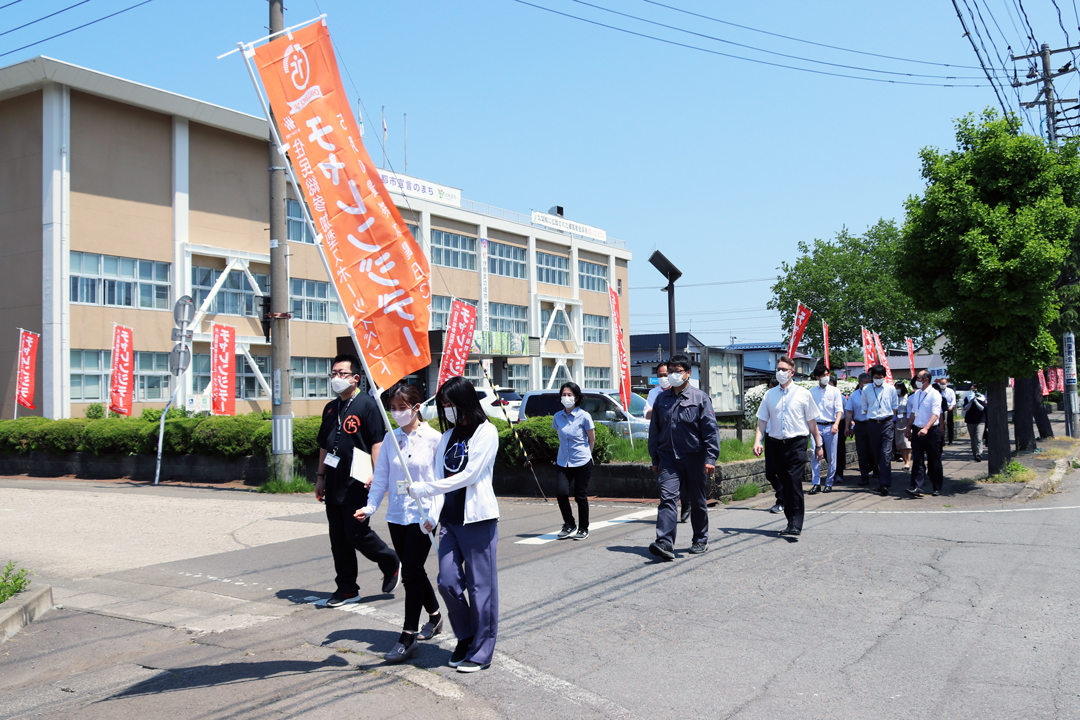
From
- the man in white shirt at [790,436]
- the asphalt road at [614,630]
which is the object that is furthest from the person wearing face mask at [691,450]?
the man in white shirt at [790,436]

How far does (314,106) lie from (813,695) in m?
4.75

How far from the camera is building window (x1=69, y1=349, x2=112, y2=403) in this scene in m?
29.7

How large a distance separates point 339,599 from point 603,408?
1260 centimetres

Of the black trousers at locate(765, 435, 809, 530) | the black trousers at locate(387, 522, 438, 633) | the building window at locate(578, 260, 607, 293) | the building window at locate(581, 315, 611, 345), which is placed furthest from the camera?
the building window at locate(581, 315, 611, 345)

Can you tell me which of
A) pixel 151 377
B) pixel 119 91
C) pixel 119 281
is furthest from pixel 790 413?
pixel 119 91

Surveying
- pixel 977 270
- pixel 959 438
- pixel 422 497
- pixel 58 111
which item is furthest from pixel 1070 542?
pixel 58 111

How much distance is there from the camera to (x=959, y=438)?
2656 centimetres

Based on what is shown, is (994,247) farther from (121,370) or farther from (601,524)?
(121,370)

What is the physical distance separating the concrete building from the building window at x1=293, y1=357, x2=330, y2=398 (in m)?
0.07

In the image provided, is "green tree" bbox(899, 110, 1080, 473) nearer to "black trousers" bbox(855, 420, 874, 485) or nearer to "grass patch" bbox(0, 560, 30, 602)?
"black trousers" bbox(855, 420, 874, 485)

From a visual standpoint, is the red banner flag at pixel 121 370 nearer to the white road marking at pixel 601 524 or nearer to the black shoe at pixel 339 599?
the white road marking at pixel 601 524

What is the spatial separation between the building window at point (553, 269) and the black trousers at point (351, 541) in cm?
4819

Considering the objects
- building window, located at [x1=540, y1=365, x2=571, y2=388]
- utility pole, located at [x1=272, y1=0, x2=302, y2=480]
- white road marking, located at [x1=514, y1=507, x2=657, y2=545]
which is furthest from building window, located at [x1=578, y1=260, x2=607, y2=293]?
white road marking, located at [x1=514, y1=507, x2=657, y2=545]

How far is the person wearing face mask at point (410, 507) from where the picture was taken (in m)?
5.27
